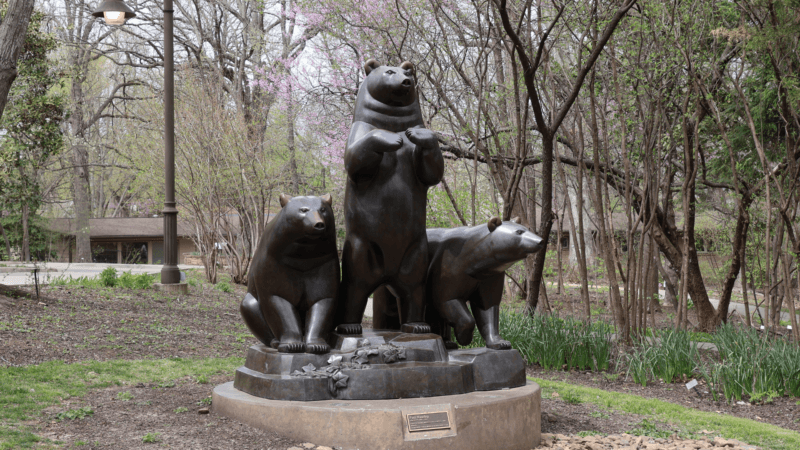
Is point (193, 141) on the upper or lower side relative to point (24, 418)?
upper

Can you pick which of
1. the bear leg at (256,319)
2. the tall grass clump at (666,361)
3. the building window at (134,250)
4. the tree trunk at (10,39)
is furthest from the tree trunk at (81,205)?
the tall grass clump at (666,361)

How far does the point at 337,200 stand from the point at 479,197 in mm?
4296

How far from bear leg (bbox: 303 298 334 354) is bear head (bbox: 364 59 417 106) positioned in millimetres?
1341

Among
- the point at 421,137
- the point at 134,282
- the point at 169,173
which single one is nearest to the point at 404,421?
the point at 421,137

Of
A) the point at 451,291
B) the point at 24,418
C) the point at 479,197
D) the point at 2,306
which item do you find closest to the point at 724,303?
the point at 479,197

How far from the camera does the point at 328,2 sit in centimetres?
945

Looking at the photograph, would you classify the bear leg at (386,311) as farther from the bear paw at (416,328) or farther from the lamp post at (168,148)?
the lamp post at (168,148)

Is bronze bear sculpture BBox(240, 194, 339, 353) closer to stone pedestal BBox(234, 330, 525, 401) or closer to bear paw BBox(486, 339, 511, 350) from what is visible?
stone pedestal BBox(234, 330, 525, 401)

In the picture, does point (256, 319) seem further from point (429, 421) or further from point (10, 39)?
point (10, 39)

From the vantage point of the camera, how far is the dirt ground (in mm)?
3516

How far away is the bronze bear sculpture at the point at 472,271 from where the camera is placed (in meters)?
3.99

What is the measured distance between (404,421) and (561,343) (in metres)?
3.26

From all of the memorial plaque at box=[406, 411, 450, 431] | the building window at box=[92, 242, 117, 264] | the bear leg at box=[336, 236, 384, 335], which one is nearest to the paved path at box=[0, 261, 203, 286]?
the bear leg at box=[336, 236, 384, 335]

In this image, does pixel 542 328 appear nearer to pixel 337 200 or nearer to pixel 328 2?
pixel 328 2
